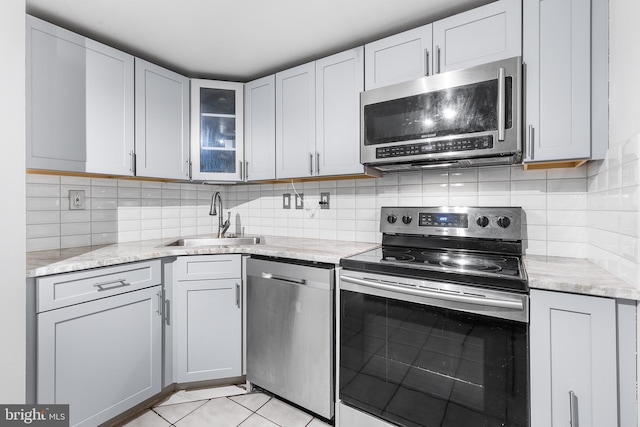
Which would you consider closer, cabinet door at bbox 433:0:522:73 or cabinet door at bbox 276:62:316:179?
cabinet door at bbox 433:0:522:73

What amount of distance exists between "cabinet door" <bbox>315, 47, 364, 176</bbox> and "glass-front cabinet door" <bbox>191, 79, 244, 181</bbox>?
73cm

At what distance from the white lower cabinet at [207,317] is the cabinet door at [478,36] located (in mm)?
1667

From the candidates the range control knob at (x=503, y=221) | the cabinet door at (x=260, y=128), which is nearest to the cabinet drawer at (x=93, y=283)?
the cabinet door at (x=260, y=128)

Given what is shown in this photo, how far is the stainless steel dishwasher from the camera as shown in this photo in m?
1.62

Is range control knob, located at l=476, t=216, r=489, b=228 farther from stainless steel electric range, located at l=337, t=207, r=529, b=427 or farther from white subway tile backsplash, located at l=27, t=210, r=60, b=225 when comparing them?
white subway tile backsplash, located at l=27, t=210, r=60, b=225

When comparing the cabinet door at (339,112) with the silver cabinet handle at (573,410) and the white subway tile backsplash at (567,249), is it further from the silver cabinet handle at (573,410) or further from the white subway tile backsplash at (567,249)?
the silver cabinet handle at (573,410)

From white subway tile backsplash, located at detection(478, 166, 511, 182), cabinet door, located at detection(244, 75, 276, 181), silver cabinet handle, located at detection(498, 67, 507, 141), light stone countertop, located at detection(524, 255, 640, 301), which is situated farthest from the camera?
cabinet door, located at detection(244, 75, 276, 181)

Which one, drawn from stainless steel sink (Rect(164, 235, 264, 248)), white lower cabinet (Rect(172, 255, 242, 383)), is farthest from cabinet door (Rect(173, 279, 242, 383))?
stainless steel sink (Rect(164, 235, 264, 248))

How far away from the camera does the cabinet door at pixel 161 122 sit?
2008mm

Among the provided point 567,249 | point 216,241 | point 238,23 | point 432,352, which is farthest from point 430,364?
point 238,23

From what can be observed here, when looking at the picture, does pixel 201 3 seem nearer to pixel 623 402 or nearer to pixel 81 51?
pixel 81 51

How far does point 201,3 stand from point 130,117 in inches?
33.5

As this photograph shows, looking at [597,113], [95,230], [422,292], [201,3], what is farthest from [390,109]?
[95,230]

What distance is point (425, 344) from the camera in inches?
52.2
